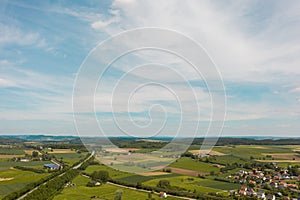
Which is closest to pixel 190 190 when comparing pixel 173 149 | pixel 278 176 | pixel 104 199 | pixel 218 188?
pixel 218 188

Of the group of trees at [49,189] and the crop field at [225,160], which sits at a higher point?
the crop field at [225,160]

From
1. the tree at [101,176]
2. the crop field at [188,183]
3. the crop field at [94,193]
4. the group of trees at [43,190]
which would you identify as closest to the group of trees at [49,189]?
the group of trees at [43,190]

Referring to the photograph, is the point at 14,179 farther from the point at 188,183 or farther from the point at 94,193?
the point at 188,183

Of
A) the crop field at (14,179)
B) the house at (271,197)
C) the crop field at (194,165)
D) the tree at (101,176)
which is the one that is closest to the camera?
the house at (271,197)

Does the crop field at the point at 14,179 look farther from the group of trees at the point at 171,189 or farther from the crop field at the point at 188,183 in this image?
the crop field at the point at 188,183

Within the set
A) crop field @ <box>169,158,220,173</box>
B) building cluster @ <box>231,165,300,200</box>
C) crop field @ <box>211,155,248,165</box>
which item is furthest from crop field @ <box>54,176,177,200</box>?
crop field @ <box>211,155,248,165</box>

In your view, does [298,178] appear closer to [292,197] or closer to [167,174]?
[292,197]

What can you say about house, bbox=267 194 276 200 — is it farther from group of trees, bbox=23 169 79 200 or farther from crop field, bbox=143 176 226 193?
group of trees, bbox=23 169 79 200

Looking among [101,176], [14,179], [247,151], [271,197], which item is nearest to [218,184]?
[271,197]
